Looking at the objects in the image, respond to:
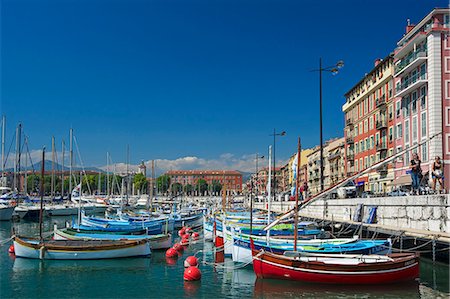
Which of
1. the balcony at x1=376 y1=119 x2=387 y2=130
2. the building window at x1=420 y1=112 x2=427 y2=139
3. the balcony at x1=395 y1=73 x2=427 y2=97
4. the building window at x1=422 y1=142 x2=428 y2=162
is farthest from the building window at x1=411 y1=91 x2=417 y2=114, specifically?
the balcony at x1=376 y1=119 x2=387 y2=130

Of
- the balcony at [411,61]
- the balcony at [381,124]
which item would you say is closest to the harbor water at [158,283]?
the balcony at [411,61]

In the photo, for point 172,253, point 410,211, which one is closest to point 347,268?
point 410,211

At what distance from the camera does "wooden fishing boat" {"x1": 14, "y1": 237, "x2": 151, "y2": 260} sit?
29.2m

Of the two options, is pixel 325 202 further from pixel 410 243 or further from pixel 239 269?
pixel 239 269

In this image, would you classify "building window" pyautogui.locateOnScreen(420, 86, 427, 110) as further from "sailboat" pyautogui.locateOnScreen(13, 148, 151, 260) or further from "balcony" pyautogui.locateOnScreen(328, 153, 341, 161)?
"balcony" pyautogui.locateOnScreen(328, 153, 341, 161)

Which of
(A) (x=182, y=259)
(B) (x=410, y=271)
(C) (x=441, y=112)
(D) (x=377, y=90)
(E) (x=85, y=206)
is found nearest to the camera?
(B) (x=410, y=271)

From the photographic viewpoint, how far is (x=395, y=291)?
20375mm

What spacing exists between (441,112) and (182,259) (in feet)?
100

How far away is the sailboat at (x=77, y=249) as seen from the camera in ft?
95.8

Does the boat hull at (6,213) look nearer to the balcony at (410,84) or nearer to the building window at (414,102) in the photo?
the balcony at (410,84)

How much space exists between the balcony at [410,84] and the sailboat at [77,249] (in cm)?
3361

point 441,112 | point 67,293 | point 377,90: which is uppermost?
point 377,90

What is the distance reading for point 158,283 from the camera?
23.4 metres

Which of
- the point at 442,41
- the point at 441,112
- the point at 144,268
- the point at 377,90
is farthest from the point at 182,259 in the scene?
the point at 377,90
